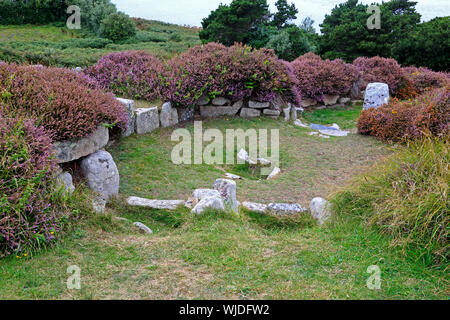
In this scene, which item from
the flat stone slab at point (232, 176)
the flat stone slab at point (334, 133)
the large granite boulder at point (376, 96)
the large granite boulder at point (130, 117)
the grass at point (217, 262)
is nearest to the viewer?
the grass at point (217, 262)

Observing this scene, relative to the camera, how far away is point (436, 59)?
14328 mm

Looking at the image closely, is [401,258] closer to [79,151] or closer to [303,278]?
[303,278]

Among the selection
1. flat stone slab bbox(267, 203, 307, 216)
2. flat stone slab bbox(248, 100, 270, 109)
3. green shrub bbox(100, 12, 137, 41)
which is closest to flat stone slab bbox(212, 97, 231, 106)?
flat stone slab bbox(248, 100, 270, 109)

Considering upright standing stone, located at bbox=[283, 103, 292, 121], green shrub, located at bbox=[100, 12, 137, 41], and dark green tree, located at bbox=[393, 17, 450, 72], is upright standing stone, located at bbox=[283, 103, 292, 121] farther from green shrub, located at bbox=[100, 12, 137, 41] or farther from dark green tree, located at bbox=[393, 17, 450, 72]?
green shrub, located at bbox=[100, 12, 137, 41]

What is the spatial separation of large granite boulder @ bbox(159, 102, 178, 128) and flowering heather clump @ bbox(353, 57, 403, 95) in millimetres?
7641

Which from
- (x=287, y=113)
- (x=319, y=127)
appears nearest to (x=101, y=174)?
(x=287, y=113)

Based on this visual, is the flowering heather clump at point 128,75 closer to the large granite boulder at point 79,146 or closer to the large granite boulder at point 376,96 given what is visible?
the large granite boulder at point 79,146

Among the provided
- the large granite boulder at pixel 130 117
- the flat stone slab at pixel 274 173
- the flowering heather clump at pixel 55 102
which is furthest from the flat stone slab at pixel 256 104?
the flowering heather clump at pixel 55 102

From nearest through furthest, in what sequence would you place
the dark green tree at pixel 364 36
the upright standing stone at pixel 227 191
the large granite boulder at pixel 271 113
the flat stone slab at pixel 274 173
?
the upright standing stone at pixel 227 191, the flat stone slab at pixel 274 173, the large granite boulder at pixel 271 113, the dark green tree at pixel 364 36

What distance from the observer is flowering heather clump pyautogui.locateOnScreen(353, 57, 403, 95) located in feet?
40.6

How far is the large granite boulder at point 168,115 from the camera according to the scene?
7.64 metres

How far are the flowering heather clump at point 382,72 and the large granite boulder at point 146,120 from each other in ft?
→ 26.9

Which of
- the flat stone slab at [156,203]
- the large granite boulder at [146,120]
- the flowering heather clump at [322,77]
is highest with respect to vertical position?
the flowering heather clump at [322,77]

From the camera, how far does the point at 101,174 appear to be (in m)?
4.89
